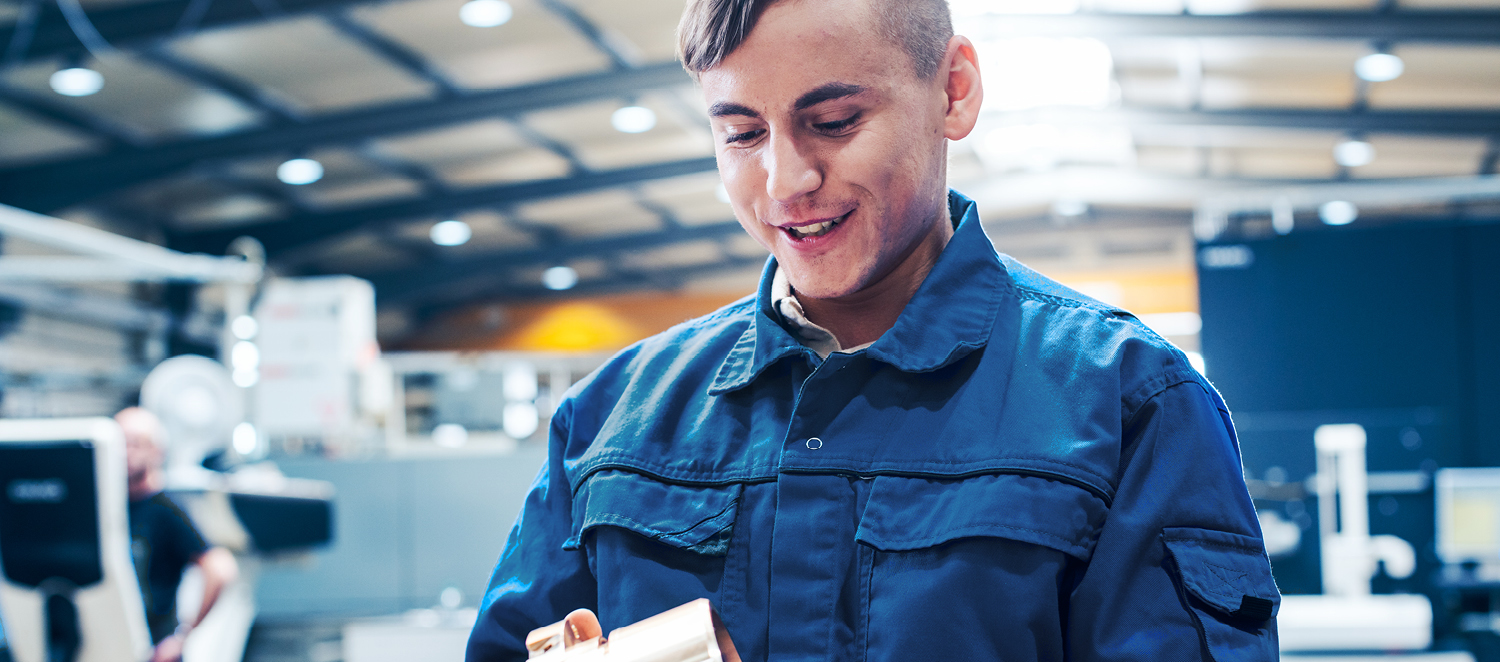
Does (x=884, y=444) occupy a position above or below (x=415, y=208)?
below

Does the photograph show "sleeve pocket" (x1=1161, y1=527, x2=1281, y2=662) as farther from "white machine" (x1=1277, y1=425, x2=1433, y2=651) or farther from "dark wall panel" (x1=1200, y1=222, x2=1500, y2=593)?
"dark wall panel" (x1=1200, y1=222, x2=1500, y2=593)

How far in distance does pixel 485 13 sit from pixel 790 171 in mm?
7161

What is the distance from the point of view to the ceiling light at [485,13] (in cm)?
726

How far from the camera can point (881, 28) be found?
78 centimetres

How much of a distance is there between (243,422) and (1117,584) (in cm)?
648

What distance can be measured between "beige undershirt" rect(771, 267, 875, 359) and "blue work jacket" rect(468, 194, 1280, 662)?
15mm

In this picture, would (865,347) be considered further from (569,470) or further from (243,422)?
(243,422)

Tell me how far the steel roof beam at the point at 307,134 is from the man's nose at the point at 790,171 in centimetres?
797

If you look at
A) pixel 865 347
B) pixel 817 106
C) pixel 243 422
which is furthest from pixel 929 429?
pixel 243 422

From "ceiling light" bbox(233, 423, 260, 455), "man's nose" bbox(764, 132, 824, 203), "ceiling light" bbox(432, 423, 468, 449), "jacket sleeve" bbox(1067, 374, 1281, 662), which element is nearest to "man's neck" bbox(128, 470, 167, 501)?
"ceiling light" bbox(233, 423, 260, 455)

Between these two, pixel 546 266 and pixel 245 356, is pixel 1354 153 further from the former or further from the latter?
pixel 245 356

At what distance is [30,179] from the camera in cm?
912

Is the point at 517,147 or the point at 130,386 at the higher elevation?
the point at 517,147

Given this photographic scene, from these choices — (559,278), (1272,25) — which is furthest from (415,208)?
(1272,25)
